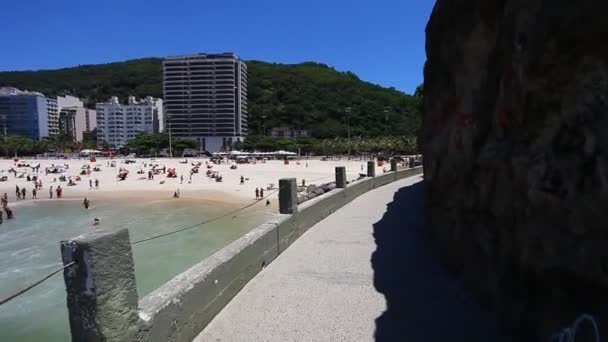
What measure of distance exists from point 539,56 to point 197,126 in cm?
14878

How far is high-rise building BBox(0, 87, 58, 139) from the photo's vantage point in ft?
583

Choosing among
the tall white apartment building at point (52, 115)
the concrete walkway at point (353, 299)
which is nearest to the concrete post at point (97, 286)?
the concrete walkway at point (353, 299)

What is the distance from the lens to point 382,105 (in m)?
177

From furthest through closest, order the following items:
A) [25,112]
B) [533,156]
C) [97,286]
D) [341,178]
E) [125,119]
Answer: [125,119] < [25,112] < [341,178] < [533,156] < [97,286]

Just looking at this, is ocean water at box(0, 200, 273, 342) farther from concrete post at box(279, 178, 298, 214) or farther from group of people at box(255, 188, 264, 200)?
concrete post at box(279, 178, 298, 214)

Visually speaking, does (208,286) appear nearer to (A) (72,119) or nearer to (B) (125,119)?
(B) (125,119)

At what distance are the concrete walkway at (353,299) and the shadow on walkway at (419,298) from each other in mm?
12

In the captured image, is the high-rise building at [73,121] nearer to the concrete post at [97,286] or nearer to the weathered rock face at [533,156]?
the weathered rock face at [533,156]

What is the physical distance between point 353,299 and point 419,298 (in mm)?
969

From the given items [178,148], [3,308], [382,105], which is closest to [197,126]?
[178,148]

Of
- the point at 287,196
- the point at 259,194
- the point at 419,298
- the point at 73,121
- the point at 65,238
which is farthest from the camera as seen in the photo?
the point at 73,121

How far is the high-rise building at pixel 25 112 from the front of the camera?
583ft

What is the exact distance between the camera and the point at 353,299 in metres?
6.45

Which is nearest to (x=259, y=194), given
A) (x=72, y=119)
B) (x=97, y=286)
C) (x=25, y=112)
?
(x=97, y=286)
